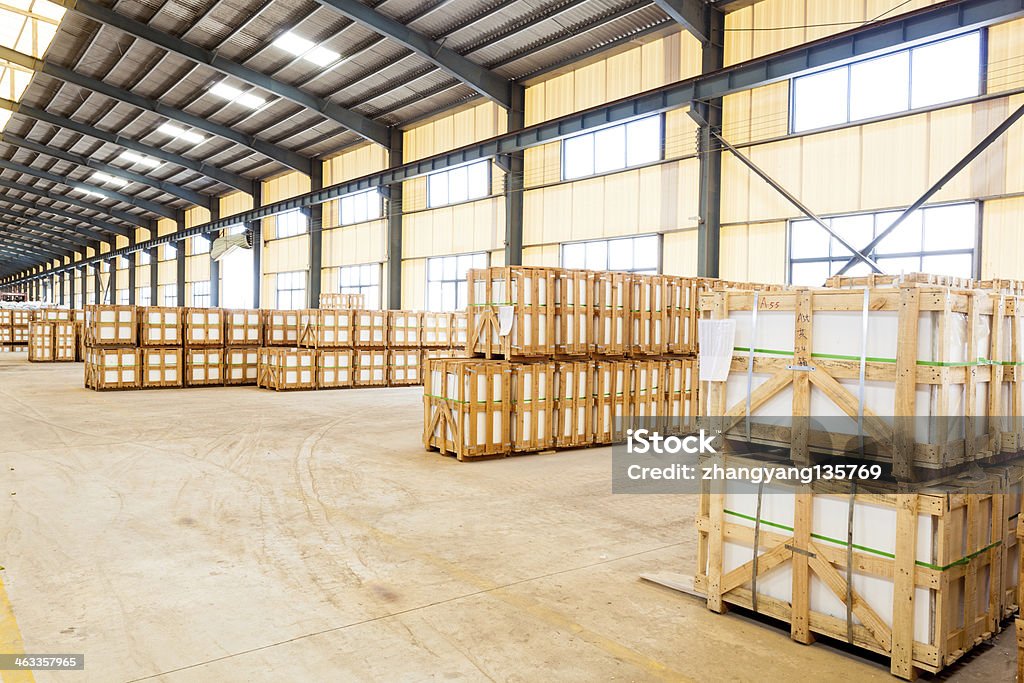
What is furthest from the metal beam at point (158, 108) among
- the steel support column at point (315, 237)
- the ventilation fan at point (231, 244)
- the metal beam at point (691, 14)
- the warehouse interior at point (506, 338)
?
the metal beam at point (691, 14)

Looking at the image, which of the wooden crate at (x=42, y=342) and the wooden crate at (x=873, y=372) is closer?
the wooden crate at (x=873, y=372)

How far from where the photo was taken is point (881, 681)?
12.8 feet

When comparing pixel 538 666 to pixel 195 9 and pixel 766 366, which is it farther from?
pixel 195 9

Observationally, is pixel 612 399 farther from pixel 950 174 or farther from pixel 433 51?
pixel 433 51

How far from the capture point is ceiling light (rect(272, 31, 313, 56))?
20.0m

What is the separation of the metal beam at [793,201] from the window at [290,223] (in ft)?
75.8

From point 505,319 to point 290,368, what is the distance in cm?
1174

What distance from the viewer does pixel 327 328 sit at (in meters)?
21.0

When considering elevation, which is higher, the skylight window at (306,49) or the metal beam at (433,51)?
the skylight window at (306,49)

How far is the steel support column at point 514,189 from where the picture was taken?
22281mm

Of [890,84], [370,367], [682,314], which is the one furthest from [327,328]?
[890,84]

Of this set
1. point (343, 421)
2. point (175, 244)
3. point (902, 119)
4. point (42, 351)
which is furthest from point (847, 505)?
point (175, 244)

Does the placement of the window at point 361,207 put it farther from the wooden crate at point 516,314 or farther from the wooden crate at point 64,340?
the wooden crate at point 516,314

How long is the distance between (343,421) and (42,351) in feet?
88.3
